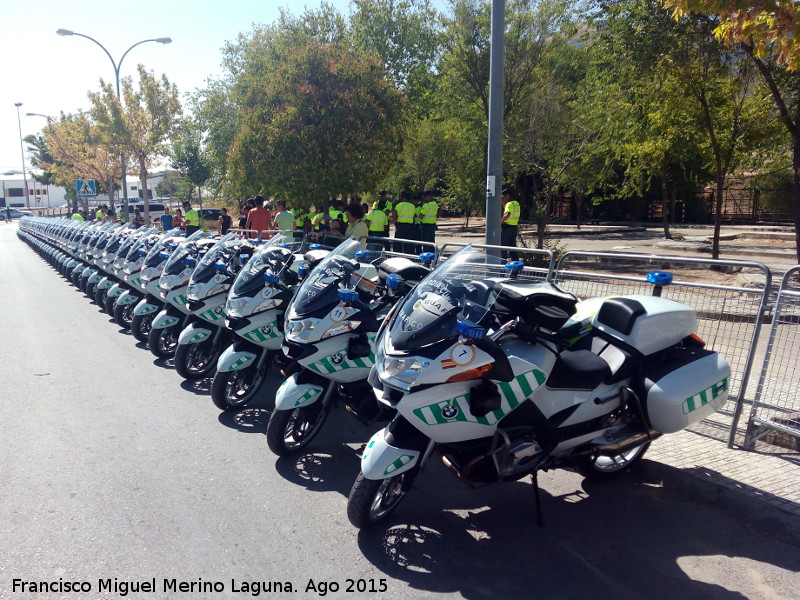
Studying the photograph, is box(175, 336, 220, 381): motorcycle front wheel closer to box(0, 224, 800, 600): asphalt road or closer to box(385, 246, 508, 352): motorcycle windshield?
box(0, 224, 800, 600): asphalt road

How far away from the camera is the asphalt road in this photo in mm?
3443

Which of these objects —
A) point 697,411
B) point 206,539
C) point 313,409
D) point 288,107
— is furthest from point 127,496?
point 288,107

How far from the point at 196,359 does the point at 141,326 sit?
7.68 feet

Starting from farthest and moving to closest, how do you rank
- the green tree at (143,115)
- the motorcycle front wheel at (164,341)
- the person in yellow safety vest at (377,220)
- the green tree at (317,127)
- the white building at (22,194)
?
1. the white building at (22,194)
2. the green tree at (143,115)
3. the green tree at (317,127)
4. the person in yellow safety vest at (377,220)
5. the motorcycle front wheel at (164,341)

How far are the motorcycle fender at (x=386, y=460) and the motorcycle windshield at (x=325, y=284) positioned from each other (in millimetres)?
1639

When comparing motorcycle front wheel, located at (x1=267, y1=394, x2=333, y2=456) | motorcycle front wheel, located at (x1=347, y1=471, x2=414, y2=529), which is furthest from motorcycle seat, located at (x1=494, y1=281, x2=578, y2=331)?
motorcycle front wheel, located at (x1=267, y1=394, x2=333, y2=456)

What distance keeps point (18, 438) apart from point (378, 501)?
359 cm

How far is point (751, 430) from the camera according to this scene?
15.9 ft

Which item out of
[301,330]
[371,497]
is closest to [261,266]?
[301,330]

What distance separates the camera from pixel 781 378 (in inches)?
187

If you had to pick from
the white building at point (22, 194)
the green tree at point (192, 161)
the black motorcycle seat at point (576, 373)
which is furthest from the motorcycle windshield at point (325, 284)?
the white building at point (22, 194)

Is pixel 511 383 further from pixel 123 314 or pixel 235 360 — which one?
pixel 123 314

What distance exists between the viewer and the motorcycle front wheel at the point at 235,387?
19.4 ft

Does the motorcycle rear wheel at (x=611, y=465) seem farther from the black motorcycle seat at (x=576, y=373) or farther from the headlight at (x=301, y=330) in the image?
the headlight at (x=301, y=330)
